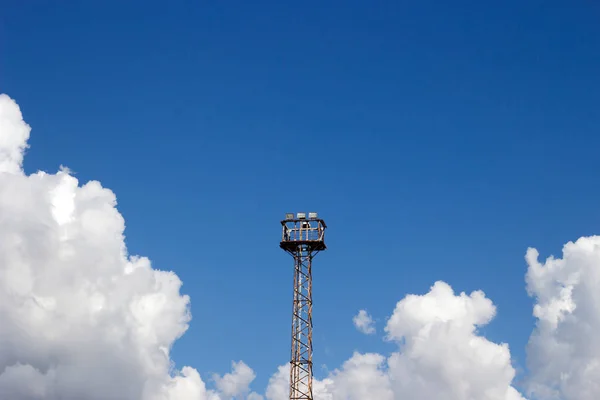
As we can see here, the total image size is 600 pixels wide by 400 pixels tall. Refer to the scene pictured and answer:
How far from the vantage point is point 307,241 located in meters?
129

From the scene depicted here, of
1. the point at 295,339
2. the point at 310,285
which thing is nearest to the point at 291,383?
the point at 295,339

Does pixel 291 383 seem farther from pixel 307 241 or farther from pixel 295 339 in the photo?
pixel 307 241

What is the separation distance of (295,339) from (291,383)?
19.5 ft

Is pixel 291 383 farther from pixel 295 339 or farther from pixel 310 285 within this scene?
pixel 310 285

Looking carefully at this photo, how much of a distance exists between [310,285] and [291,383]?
1373 cm

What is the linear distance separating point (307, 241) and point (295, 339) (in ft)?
44.5

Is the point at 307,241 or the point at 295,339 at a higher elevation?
the point at 307,241

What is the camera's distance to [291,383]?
408 feet

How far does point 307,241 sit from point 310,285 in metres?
6.10

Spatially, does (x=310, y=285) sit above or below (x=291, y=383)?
above

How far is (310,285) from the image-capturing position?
129125mm

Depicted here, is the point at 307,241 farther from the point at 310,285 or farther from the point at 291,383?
the point at 291,383

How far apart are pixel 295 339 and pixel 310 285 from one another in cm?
783

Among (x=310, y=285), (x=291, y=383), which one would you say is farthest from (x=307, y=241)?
(x=291, y=383)
